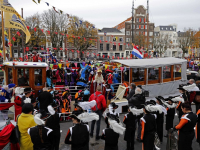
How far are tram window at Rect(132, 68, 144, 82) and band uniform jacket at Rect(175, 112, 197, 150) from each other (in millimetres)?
5645

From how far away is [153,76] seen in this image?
36.4 feet

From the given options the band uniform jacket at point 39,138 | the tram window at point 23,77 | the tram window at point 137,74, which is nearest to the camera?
the band uniform jacket at point 39,138

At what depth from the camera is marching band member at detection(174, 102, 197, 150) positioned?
4.59m

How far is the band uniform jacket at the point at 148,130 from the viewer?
15.8ft

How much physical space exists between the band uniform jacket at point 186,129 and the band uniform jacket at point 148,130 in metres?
0.64

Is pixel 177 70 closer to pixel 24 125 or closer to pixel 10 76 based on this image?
pixel 10 76

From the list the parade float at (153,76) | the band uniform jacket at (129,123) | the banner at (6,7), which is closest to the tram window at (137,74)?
the parade float at (153,76)

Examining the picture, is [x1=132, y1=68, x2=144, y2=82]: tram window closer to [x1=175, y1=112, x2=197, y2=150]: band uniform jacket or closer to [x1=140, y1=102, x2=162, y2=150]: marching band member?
[x1=140, y1=102, x2=162, y2=150]: marching band member

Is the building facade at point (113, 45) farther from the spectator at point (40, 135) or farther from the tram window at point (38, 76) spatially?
the spectator at point (40, 135)

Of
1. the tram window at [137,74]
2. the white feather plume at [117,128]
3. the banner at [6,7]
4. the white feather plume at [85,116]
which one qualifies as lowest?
the white feather plume at [117,128]

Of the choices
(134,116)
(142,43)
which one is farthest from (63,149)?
(142,43)

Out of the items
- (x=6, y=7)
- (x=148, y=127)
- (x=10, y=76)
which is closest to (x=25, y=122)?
(x=148, y=127)

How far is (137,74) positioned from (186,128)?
5985 millimetres

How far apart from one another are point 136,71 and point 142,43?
1440 inches
